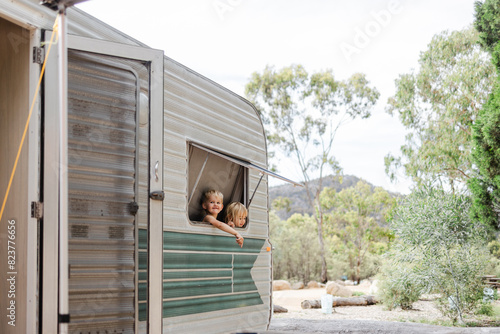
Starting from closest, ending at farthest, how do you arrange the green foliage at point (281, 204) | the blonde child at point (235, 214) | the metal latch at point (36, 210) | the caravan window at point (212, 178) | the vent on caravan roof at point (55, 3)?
the vent on caravan roof at point (55, 3) < the metal latch at point (36, 210) < the caravan window at point (212, 178) < the blonde child at point (235, 214) < the green foliage at point (281, 204)

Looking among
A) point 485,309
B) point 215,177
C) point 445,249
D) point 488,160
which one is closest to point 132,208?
point 215,177

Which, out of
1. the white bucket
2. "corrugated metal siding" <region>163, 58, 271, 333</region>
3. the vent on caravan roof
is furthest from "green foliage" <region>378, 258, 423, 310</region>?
the vent on caravan roof

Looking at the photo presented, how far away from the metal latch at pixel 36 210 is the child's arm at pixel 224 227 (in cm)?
162

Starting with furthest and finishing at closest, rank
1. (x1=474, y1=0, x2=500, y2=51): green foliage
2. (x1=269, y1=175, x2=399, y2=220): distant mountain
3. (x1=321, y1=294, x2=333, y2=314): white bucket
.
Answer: (x1=269, y1=175, x2=399, y2=220): distant mountain < (x1=321, y1=294, x2=333, y2=314): white bucket < (x1=474, y1=0, x2=500, y2=51): green foliage

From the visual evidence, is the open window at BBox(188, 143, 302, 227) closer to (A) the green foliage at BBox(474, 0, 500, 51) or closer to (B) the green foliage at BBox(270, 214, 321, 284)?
(A) the green foliage at BBox(474, 0, 500, 51)

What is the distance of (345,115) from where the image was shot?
2239 centimetres

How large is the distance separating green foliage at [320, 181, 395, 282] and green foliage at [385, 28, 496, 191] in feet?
24.8

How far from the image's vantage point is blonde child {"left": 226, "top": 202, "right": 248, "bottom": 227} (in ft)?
15.3

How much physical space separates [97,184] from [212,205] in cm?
135

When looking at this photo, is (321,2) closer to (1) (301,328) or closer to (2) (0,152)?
(1) (301,328)

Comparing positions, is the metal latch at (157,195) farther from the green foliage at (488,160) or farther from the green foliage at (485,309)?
the green foliage at (485,309)

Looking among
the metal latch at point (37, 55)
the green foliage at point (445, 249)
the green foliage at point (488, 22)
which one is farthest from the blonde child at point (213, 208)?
the green foliage at point (488, 22)

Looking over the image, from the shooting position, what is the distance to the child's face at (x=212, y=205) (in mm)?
4297

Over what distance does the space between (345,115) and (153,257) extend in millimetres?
19879
